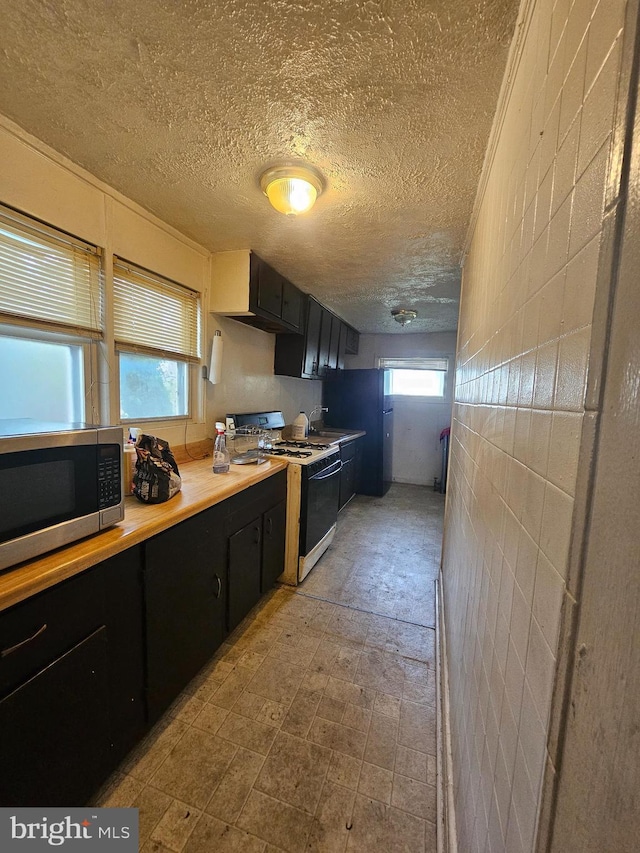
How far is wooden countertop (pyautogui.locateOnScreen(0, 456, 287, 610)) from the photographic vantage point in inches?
32.6

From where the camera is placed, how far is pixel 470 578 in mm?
1166

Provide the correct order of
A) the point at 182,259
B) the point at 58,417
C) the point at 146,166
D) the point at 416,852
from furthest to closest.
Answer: the point at 182,259 < the point at 58,417 < the point at 146,166 < the point at 416,852

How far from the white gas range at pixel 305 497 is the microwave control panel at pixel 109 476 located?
1.26 metres

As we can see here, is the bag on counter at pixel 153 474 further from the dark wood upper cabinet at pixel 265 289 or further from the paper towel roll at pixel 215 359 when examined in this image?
the dark wood upper cabinet at pixel 265 289

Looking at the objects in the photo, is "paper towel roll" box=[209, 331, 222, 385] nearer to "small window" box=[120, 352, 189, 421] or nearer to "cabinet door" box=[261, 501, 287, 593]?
"small window" box=[120, 352, 189, 421]

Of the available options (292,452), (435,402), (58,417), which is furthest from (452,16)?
(435,402)

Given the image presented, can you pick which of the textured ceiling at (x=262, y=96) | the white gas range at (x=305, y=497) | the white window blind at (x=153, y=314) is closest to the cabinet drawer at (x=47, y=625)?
the white window blind at (x=153, y=314)

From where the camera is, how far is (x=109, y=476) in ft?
3.63

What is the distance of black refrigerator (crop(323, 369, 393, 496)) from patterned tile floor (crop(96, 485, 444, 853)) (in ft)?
7.66

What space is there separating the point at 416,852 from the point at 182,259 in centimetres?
281

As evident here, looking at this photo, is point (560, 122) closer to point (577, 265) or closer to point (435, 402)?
point (577, 265)

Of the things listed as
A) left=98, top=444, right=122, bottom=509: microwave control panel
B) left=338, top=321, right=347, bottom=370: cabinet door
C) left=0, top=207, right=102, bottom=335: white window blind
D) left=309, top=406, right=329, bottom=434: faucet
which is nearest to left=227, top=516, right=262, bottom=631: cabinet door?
left=98, top=444, right=122, bottom=509: microwave control panel

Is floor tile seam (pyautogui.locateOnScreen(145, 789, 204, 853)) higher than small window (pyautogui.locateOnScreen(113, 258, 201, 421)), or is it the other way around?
small window (pyautogui.locateOnScreen(113, 258, 201, 421))

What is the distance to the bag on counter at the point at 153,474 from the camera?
1.38 metres
